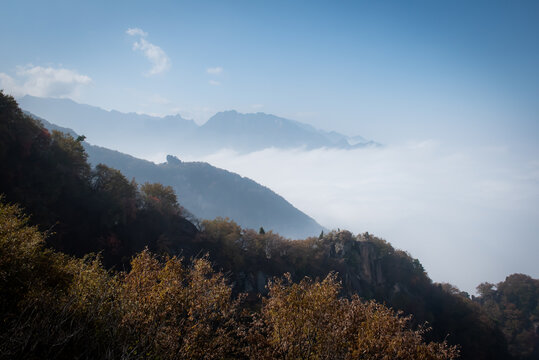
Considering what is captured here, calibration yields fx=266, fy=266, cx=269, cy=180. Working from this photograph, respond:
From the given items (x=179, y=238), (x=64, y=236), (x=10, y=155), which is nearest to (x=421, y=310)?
(x=179, y=238)

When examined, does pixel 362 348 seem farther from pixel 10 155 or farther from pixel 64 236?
pixel 10 155

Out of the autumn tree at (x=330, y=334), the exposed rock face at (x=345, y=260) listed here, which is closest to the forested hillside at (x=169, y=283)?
the autumn tree at (x=330, y=334)

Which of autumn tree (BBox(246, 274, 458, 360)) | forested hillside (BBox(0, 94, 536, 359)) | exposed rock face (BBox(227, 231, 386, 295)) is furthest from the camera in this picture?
exposed rock face (BBox(227, 231, 386, 295))

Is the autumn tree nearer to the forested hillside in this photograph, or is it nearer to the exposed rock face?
the forested hillside

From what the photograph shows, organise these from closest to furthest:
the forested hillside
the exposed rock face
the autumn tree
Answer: the forested hillside < the autumn tree < the exposed rock face

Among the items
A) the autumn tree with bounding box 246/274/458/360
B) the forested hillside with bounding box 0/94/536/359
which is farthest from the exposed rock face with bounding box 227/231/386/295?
the autumn tree with bounding box 246/274/458/360

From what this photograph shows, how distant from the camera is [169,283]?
15930mm

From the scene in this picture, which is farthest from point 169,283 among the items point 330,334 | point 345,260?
point 345,260

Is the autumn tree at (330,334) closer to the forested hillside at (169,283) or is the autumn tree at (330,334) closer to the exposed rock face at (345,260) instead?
the forested hillside at (169,283)

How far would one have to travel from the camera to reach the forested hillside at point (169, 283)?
1374cm

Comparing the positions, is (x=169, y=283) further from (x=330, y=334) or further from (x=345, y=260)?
(x=345, y=260)

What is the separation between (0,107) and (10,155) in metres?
8.45

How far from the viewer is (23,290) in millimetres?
15711

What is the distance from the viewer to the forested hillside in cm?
1374
